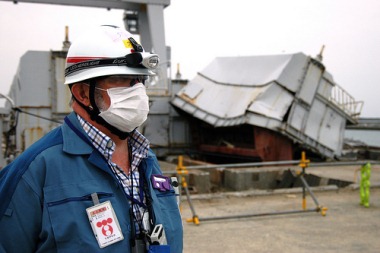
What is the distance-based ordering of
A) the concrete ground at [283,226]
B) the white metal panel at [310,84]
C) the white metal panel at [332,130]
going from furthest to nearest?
the white metal panel at [332,130], the white metal panel at [310,84], the concrete ground at [283,226]

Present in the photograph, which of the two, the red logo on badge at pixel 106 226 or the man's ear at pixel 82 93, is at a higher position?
the man's ear at pixel 82 93

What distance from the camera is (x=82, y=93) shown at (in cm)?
199

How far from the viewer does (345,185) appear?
10805 millimetres

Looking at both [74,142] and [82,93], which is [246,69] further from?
[74,142]

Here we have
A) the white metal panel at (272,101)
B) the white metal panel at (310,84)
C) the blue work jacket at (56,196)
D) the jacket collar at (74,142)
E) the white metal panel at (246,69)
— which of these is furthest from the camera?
the white metal panel at (246,69)

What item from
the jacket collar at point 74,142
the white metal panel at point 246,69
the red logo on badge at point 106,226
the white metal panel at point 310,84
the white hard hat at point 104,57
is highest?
the white metal panel at point 246,69

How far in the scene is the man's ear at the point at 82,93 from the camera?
1.97 meters

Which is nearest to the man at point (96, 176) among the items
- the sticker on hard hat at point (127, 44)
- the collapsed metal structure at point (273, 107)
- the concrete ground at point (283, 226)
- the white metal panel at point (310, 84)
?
the sticker on hard hat at point (127, 44)

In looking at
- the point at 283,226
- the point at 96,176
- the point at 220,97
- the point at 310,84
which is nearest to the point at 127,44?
the point at 96,176

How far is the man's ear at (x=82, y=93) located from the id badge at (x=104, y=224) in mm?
498

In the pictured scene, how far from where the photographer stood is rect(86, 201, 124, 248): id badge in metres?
1.73

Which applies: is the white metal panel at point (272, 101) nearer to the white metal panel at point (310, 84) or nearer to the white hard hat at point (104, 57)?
the white metal panel at point (310, 84)

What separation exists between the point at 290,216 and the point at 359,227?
113cm

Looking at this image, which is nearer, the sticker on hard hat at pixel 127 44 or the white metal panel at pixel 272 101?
the sticker on hard hat at pixel 127 44
